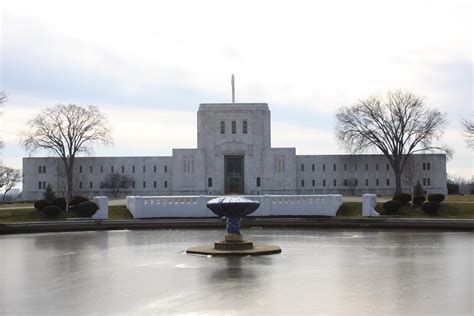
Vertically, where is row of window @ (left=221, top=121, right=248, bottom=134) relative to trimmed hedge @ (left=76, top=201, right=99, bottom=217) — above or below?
above

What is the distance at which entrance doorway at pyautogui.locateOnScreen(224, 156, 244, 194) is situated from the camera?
264 feet

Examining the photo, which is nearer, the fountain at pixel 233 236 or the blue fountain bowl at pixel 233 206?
the fountain at pixel 233 236

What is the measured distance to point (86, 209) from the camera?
1569 inches

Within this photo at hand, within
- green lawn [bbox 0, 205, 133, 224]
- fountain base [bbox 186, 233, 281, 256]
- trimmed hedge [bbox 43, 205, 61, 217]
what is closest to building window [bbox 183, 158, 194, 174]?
green lawn [bbox 0, 205, 133, 224]

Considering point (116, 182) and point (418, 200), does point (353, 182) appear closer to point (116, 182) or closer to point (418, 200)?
point (116, 182)

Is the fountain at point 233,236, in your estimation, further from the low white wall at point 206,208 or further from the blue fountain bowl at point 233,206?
the low white wall at point 206,208

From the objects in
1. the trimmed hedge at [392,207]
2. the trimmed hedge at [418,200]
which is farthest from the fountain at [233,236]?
the trimmed hedge at [418,200]

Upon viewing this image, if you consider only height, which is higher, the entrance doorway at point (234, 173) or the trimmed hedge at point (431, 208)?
the entrance doorway at point (234, 173)

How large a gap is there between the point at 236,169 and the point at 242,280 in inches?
2621

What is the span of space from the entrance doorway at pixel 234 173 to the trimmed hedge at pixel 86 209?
40.7 meters

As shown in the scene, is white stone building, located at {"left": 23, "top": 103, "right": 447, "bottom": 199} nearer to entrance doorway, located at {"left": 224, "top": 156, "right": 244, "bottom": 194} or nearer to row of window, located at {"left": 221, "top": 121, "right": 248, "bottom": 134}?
entrance doorway, located at {"left": 224, "top": 156, "right": 244, "bottom": 194}

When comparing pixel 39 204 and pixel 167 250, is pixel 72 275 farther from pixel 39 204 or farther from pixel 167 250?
→ pixel 39 204

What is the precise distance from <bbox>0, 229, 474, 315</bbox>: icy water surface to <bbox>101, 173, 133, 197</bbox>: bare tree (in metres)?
58.4

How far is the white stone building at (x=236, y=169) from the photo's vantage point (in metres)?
80.0
